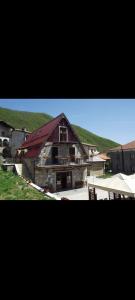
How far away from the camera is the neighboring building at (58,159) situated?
17.3 m

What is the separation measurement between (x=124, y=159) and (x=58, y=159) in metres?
12.4

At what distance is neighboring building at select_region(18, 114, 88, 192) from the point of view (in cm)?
1734

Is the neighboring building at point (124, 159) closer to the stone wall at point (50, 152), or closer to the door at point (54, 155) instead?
the stone wall at point (50, 152)

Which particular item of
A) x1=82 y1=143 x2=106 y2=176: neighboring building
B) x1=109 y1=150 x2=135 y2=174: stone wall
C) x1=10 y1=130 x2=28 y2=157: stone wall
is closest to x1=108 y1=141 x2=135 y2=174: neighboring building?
x1=109 y1=150 x2=135 y2=174: stone wall

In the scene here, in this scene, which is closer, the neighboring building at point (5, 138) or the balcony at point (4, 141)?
the neighboring building at point (5, 138)

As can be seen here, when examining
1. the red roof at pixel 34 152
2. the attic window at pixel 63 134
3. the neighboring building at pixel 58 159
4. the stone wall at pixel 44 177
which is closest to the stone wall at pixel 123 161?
the neighboring building at pixel 58 159

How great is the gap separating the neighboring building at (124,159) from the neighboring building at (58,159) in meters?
9.34

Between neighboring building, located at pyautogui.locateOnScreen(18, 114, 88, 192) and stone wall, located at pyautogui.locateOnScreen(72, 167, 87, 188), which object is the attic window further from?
stone wall, located at pyautogui.locateOnScreen(72, 167, 87, 188)

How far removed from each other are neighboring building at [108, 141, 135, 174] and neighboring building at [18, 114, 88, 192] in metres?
9.34

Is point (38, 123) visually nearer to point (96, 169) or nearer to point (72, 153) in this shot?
point (96, 169)

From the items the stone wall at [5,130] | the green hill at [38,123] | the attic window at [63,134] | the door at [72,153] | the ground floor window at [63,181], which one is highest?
the green hill at [38,123]
